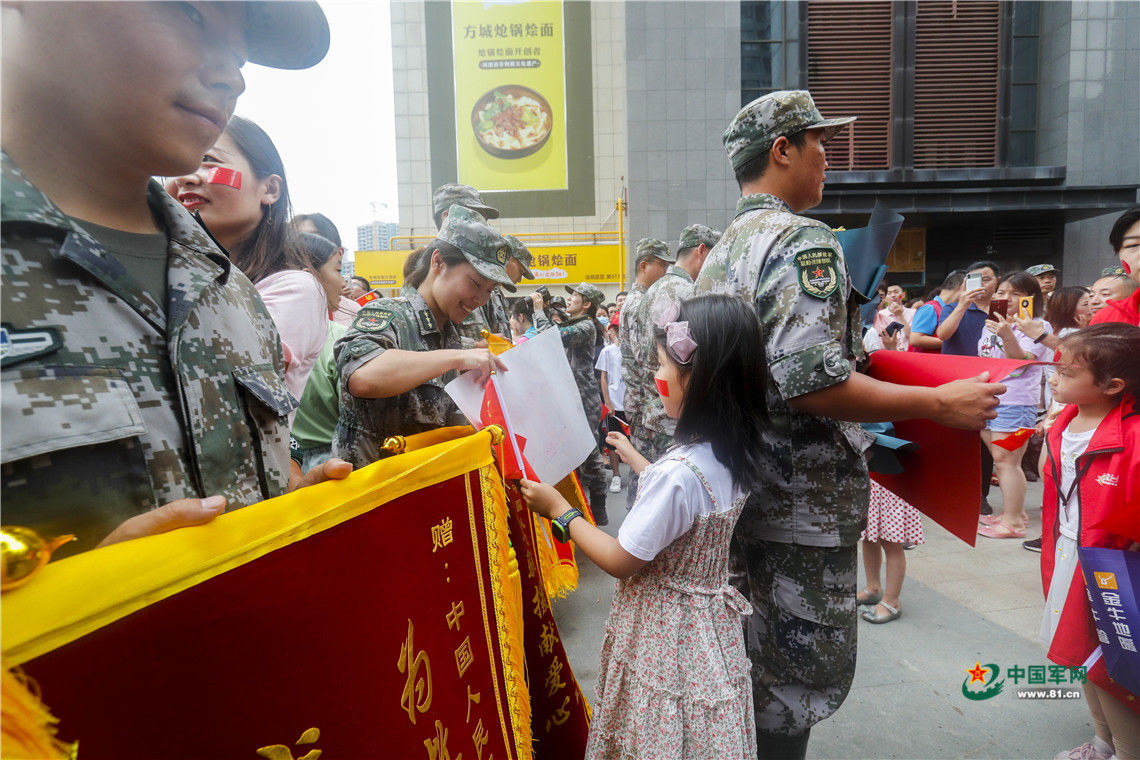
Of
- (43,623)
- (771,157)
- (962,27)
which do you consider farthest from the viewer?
(962,27)

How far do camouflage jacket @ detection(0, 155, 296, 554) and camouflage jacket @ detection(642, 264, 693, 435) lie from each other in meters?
2.58

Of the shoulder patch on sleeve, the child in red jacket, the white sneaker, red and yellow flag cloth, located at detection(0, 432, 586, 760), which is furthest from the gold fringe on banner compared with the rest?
the white sneaker

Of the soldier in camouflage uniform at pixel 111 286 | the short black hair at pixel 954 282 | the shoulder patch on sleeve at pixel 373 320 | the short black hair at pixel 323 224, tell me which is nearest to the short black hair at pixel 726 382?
the shoulder patch on sleeve at pixel 373 320

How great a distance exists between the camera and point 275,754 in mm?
777

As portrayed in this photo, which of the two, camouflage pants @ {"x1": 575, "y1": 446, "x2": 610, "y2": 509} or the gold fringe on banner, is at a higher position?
the gold fringe on banner

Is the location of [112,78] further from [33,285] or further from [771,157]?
[771,157]

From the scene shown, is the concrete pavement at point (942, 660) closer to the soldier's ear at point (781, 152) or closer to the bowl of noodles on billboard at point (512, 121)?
the soldier's ear at point (781, 152)

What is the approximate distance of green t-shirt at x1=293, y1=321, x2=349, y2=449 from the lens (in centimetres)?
206

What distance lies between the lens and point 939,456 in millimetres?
1712

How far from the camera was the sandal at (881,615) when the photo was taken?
304 cm

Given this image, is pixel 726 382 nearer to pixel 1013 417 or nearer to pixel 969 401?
pixel 969 401

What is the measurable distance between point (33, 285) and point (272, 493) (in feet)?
1.56

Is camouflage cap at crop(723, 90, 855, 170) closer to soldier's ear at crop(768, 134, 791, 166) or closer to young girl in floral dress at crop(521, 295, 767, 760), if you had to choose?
soldier's ear at crop(768, 134, 791, 166)

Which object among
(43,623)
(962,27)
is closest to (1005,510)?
(43,623)
